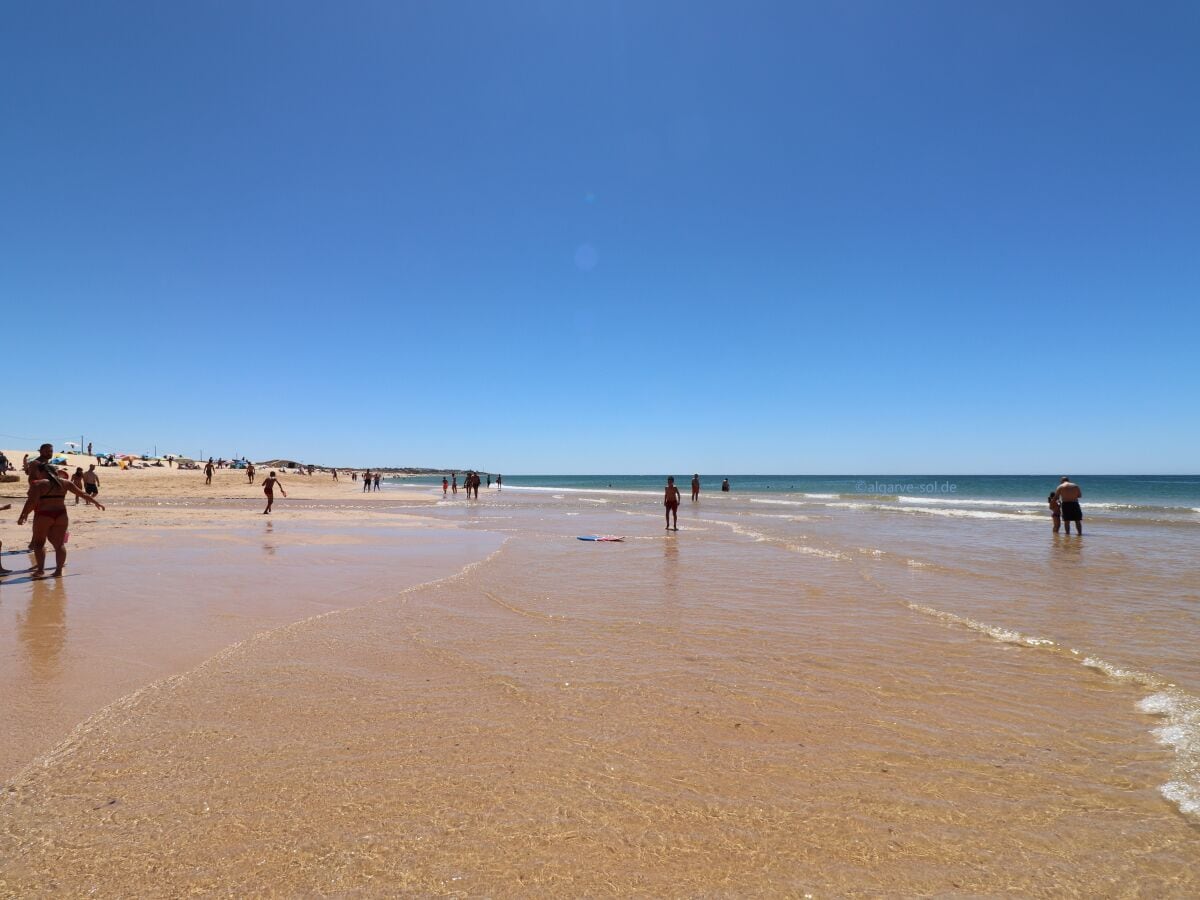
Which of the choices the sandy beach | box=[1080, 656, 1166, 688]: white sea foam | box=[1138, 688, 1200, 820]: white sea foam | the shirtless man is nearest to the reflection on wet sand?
the sandy beach

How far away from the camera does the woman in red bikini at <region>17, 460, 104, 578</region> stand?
33.5ft

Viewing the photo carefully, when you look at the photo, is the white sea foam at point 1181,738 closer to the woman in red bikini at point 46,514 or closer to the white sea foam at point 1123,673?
the white sea foam at point 1123,673

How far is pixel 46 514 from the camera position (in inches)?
408

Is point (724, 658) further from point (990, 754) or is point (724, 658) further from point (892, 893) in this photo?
point (892, 893)

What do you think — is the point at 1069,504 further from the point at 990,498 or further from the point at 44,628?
the point at 990,498

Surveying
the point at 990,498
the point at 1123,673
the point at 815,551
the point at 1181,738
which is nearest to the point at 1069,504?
the point at 815,551

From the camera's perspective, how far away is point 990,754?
4.23m

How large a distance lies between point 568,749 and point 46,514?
10.9 meters

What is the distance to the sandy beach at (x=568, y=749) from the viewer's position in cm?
294

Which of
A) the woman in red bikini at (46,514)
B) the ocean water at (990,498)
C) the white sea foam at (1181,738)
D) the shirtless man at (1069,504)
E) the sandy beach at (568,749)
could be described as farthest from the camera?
the ocean water at (990,498)

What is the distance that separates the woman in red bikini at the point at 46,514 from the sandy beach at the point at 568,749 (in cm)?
147

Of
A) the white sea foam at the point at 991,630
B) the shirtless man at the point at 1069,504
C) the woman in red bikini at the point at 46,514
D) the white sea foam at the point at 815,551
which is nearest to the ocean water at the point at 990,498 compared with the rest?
the shirtless man at the point at 1069,504

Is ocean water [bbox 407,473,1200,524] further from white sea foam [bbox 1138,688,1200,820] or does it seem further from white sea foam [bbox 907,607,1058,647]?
white sea foam [bbox 1138,688,1200,820]

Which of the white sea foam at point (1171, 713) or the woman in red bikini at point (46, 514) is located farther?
the woman in red bikini at point (46, 514)
